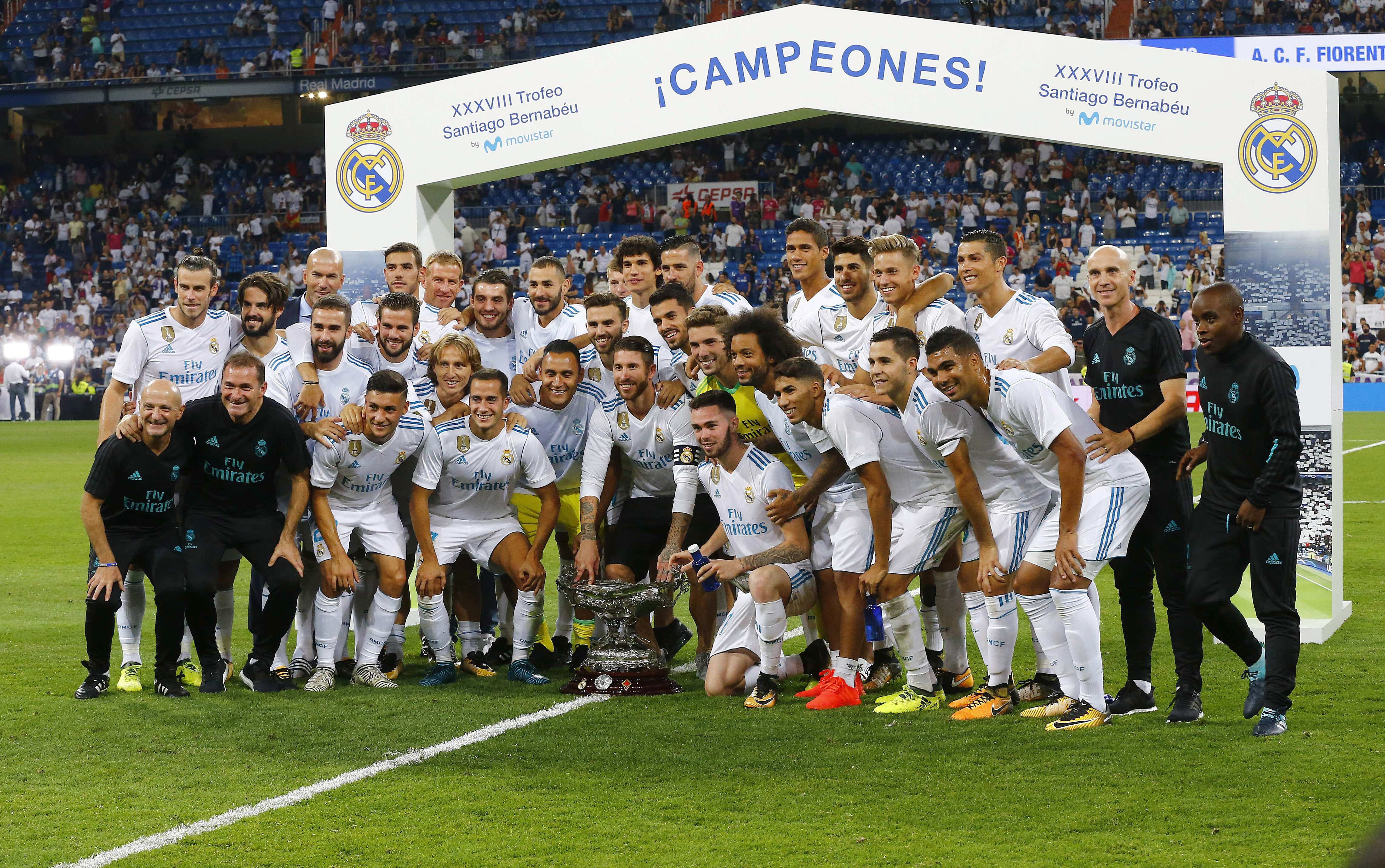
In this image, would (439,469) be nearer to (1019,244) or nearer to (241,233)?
(1019,244)

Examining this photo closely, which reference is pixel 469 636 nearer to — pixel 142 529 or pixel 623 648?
pixel 623 648

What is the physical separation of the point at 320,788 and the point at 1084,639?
3.03 m

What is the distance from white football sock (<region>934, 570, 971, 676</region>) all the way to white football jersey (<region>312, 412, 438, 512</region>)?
2.64m

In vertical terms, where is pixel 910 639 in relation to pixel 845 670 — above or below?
above

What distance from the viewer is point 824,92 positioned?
7.99 meters

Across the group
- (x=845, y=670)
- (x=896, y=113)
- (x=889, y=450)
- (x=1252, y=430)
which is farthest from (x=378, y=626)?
(x=1252, y=430)

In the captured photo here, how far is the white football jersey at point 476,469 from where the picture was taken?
23.0 feet

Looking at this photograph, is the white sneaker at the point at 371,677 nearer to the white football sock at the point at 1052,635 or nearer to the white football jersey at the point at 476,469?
the white football jersey at the point at 476,469

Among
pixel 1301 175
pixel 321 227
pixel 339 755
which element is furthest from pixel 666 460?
pixel 321 227

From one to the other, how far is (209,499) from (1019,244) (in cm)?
2249

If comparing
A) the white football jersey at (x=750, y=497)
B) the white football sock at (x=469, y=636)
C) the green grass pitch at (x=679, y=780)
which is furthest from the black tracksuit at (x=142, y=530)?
the white football jersey at (x=750, y=497)

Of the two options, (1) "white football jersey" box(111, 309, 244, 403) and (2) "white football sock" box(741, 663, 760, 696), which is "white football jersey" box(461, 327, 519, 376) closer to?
(1) "white football jersey" box(111, 309, 244, 403)

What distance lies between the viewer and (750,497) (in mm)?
6645

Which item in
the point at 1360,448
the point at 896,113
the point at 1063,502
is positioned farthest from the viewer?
the point at 1360,448
